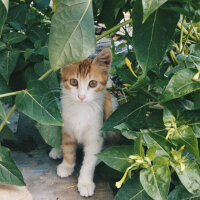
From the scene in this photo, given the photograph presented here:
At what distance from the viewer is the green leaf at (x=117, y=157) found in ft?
3.28

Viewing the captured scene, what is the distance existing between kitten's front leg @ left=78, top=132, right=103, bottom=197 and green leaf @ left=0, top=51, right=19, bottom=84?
0.51 meters

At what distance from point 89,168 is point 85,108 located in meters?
0.30

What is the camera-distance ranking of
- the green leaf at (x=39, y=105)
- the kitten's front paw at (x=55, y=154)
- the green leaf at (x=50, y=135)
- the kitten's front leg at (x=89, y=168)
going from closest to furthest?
the green leaf at (x=39, y=105)
the green leaf at (x=50, y=135)
the kitten's front leg at (x=89, y=168)
the kitten's front paw at (x=55, y=154)

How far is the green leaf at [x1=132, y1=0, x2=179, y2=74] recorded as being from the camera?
2.77ft

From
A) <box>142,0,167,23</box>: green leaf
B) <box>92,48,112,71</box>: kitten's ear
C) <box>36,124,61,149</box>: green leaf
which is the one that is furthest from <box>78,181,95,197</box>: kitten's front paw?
<box>142,0,167,23</box>: green leaf

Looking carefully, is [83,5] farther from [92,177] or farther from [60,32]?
[92,177]

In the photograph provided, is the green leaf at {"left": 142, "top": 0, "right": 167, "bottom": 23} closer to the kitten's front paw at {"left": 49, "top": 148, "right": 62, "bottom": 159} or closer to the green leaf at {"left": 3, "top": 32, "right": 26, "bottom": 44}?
the green leaf at {"left": 3, "top": 32, "right": 26, "bottom": 44}

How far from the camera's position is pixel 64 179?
1.46 metres

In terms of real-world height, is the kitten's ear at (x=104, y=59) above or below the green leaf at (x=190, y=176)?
above

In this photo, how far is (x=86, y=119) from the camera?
147cm

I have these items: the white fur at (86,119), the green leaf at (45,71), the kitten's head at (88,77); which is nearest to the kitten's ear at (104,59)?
the kitten's head at (88,77)

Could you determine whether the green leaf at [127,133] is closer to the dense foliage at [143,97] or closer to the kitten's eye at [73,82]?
the dense foliage at [143,97]

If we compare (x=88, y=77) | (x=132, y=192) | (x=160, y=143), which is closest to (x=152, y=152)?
(x=160, y=143)

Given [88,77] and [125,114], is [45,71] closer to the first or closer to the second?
[88,77]
